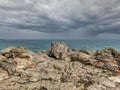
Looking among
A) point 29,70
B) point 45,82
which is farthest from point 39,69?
point 45,82

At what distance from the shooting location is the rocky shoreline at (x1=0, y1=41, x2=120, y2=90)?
1911 centimetres

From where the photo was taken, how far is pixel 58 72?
2186 cm

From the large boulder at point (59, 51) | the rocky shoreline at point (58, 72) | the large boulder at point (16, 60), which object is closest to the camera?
the rocky shoreline at point (58, 72)

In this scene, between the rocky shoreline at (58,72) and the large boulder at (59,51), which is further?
the large boulder at (59,51)

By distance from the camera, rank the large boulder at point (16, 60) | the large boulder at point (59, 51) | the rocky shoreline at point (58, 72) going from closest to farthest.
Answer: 1. the rocky shoreline at point (58, 72)
2. the large boulder at point (16, 60)
3. the large boulder at point (59, 51)

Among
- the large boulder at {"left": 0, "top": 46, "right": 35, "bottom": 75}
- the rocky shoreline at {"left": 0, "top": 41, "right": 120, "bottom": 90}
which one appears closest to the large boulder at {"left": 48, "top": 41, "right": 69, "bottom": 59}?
the rocky shoreline at {"left": 0, "top": 41, "right": 120, "bottom": 90}

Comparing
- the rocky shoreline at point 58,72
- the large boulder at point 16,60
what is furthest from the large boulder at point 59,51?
the large boulder at point 16,60

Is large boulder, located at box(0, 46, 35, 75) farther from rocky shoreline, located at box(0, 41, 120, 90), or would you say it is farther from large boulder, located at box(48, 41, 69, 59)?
large boulder, located at box(48, 41, 69, 59)

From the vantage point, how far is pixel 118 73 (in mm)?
23750

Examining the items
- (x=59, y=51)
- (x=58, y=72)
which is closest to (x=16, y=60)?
(x=58, y=72)

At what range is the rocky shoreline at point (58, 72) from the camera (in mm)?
19109

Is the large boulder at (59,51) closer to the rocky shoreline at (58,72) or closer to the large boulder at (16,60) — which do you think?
the rocky shoreline at (58,72)

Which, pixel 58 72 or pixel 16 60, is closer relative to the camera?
pixel 58 72

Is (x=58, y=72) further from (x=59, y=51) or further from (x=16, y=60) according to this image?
(x=59, y=51)
